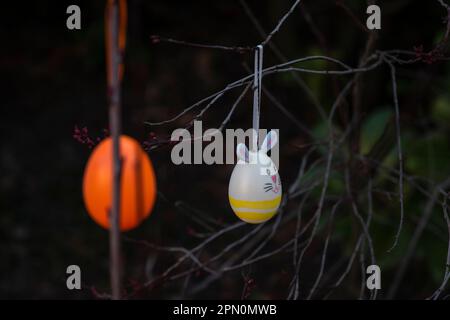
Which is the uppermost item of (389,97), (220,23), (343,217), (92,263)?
(220,23)

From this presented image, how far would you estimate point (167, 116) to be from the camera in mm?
3066

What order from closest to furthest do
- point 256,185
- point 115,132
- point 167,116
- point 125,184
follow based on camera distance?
point 115,132, point 256,185, point 125,184, point 167,116

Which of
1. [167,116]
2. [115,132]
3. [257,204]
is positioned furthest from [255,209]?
[167,116]

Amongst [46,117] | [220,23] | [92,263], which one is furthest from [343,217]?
[220,23]

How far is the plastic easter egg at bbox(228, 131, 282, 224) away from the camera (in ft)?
2.84

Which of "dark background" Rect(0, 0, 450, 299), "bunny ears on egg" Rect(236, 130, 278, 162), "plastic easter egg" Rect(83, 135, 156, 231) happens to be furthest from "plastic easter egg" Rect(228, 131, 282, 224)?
"dark background" Rect(0, 0, 450, 299)

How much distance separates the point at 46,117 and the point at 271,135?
245 cm

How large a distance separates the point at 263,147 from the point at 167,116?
2220 millimetres

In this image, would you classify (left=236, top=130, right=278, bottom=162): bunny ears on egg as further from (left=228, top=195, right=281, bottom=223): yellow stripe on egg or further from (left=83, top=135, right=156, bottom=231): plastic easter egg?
(left=83, top=135, right=156, bottom=231): plastic easter egg

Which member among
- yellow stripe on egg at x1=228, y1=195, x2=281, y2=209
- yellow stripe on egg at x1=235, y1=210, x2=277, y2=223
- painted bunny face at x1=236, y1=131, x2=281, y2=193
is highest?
painted bunny face at x1=236, y1=131, x2=281, y2=193

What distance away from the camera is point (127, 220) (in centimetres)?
134

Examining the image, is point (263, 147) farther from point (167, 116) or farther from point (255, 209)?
point (167, 116)

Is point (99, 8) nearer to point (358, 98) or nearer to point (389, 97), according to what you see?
point (389, 97)

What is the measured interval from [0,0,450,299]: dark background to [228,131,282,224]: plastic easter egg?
0.87 m
